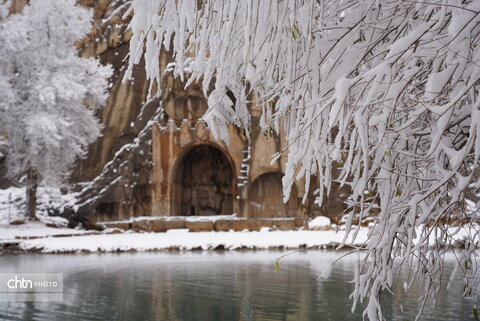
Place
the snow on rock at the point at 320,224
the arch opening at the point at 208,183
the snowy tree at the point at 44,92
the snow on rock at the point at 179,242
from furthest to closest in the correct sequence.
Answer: the arch opening at the point at 208,183, the snowy tree at the point at 44,92, the snow on rock at the point at 320,224, the snow on rock at the point at 179,242

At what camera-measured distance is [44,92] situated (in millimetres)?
20766

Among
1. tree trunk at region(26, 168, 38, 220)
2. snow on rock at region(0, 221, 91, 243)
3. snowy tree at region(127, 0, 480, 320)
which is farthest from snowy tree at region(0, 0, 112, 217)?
snowy tree at region(127, 0, 480, 320)

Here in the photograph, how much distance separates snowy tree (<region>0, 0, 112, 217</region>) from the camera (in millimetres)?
20938

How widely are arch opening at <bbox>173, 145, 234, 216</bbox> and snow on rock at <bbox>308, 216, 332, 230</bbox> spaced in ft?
26.3

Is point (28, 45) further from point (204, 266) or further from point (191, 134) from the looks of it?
point (204, 266)

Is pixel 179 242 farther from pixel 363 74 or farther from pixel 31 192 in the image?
pixel 363 74

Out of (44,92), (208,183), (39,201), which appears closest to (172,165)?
(208,183)

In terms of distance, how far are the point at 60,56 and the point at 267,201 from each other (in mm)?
11021

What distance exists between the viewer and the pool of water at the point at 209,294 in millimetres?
6527

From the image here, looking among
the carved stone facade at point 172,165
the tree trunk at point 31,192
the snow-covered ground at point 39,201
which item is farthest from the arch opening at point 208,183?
the tree trunk at point 31,192

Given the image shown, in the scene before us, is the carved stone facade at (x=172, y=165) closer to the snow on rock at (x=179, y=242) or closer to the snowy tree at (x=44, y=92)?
the snowy tree at (x=44, y=92)

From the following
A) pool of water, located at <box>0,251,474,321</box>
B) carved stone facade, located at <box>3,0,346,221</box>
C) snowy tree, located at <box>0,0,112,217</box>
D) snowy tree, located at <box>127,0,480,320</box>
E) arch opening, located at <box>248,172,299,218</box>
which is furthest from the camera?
arch opening, located at <box>248,172,299,218</box>

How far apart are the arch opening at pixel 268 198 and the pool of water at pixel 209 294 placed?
1218 cm

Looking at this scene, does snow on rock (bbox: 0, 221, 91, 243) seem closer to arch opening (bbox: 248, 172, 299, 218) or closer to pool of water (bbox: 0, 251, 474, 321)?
pool of water (bbox: 0, 251, 474, 321)
